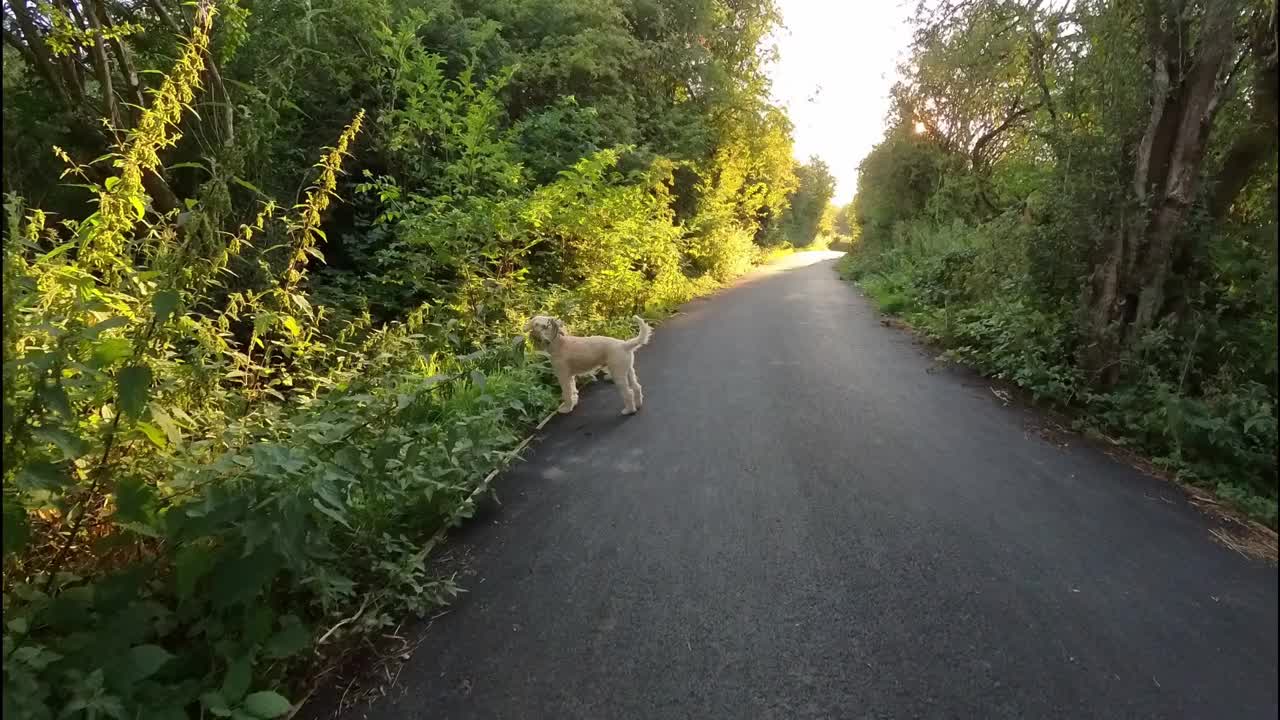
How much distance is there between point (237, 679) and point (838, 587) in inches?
107

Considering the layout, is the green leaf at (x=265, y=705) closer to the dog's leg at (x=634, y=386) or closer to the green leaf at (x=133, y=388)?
the green leaf at (x=133, y=388)

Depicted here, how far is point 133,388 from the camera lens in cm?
220

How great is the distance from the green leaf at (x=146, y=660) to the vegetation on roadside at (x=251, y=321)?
0.04 ft

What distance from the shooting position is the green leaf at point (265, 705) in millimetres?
2186

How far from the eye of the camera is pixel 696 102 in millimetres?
18141

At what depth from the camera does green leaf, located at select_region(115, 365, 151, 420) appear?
7.15 ft

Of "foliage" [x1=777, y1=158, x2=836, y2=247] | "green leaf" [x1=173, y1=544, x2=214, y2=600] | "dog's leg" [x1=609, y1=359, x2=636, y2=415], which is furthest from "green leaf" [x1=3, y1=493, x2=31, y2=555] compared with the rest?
"foliage" [x1=777, y1=158, x2=836, y2=247]

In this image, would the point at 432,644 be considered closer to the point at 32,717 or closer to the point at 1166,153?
the point at 32,717

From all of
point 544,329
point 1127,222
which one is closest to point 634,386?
point 544,329

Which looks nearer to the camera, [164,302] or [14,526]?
[14,526]

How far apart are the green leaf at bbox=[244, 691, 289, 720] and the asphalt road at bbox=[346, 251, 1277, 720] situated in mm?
297

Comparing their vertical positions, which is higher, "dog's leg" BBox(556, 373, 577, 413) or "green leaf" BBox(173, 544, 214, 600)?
"green leaf" BBox(173, 544, 214, 600)

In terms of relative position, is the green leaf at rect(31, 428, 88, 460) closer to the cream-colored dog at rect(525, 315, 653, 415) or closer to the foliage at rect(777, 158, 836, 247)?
the cream-colored dog at rect(525, 315, 653, 415)

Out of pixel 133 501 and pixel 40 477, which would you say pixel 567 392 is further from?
pixel 40 477
